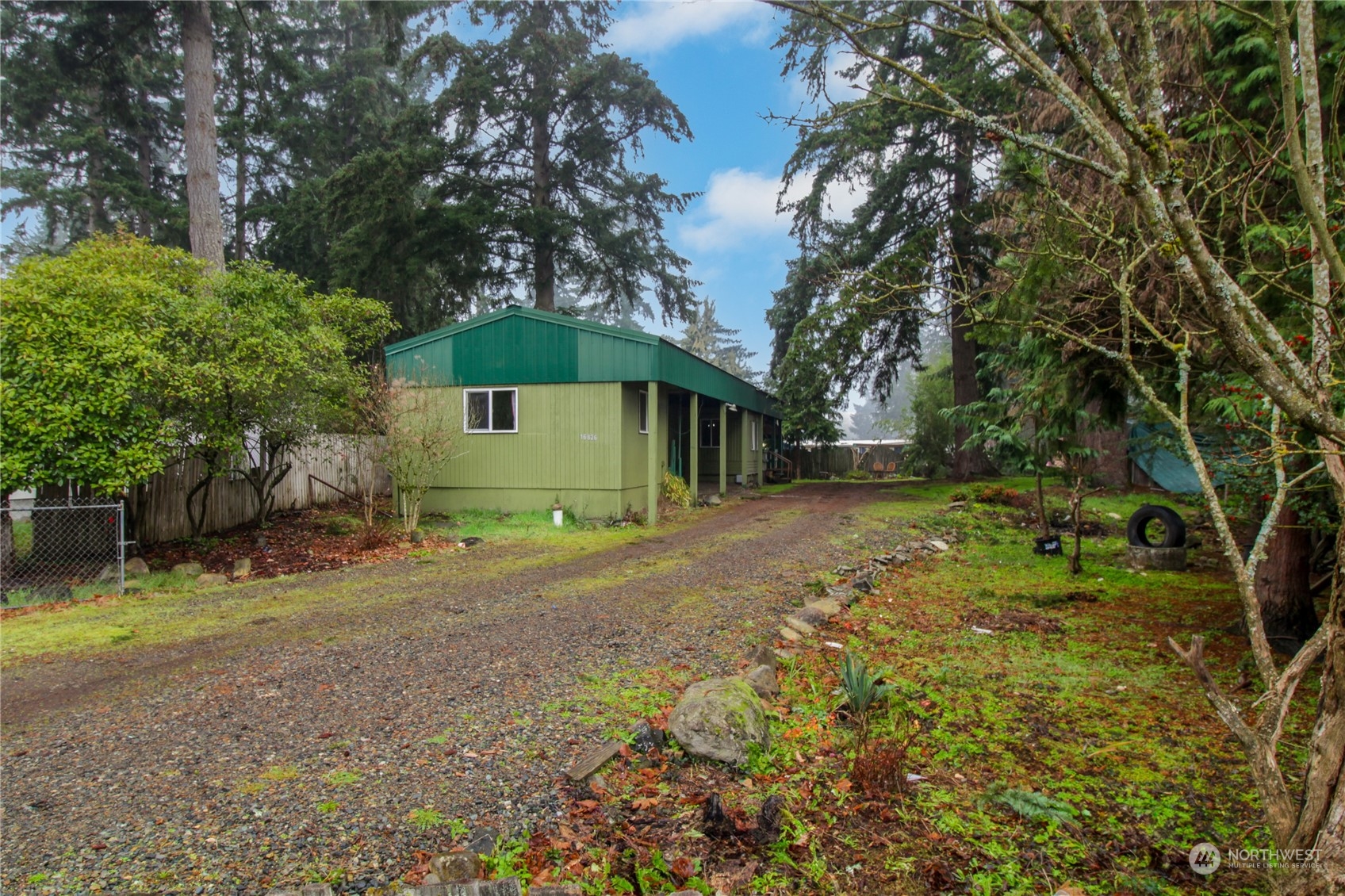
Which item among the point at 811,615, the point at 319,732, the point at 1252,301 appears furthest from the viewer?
the point at 811,615

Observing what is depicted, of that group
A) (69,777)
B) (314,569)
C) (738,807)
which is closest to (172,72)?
(314,569)

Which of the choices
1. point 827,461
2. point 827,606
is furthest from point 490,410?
point 827,461

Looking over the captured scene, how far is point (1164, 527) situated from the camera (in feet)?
28.5

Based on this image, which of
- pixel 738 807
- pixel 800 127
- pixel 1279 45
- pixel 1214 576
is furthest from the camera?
pixel 1214 576

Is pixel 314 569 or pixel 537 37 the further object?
pixel 537 37

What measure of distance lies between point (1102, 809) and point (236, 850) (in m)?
3.81

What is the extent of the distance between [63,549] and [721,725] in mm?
10177

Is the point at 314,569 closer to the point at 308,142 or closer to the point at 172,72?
the point at 308,142

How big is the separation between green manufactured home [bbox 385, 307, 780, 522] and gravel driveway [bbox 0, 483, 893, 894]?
229 inches

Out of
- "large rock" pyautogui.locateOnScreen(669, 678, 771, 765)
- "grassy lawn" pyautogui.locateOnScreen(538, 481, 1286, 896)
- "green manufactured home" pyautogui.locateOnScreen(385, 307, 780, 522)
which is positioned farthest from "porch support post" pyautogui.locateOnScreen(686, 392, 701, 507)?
"large rock" pyautogui.locateOnScreen(669, 678, 771, 765)

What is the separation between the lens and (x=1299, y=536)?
5051 mm

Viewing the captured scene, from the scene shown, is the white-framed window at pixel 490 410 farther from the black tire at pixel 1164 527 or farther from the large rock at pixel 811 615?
the black tire at pixel 1164 527

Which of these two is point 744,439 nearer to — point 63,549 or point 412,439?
point 412,439

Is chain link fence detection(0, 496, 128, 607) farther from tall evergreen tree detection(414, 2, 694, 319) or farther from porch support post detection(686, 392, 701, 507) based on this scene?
tall evergreen tree detection(414, 2, 694, 319)
